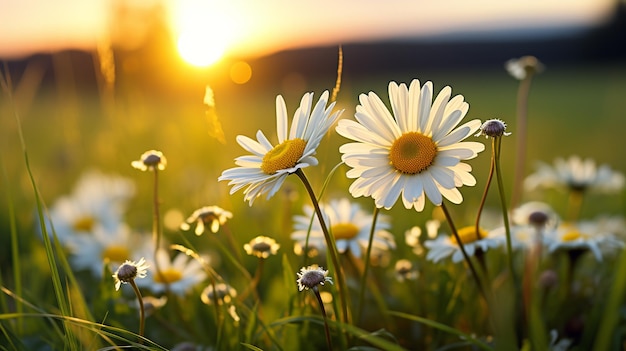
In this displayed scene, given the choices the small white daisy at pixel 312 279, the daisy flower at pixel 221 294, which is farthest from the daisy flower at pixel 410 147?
the daisy flower at pixel 221 294

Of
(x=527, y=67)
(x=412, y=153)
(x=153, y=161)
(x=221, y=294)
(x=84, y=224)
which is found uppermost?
(x=527, y=67)

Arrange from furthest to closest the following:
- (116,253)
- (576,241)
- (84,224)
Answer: (84,224) < (116,253) < (576,241)

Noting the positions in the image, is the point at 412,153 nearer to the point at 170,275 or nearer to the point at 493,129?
the point at 493,129

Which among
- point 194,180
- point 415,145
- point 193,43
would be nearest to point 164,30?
point 194,180

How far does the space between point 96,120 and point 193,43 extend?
7.71 m

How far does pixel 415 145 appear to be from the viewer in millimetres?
1051

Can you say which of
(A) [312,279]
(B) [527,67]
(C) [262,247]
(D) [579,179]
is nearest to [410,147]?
(A) [312,279]

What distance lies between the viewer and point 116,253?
2025 millimetres

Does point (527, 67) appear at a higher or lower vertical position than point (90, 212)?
higher

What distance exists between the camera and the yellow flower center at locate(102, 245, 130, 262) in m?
2.01

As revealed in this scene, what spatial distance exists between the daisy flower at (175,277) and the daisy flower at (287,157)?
0.48 m

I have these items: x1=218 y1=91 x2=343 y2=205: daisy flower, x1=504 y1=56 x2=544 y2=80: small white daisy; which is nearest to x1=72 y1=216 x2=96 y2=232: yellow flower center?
x1=218 y1=91 x2=343 y2=205: daisy flower

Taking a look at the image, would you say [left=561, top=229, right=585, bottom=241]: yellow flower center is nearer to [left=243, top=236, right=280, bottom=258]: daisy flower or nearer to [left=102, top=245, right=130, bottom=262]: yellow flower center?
[left=243, top=236, right=280, bottom=258]: daisy flower

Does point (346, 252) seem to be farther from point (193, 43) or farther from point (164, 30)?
point (164, 30)
